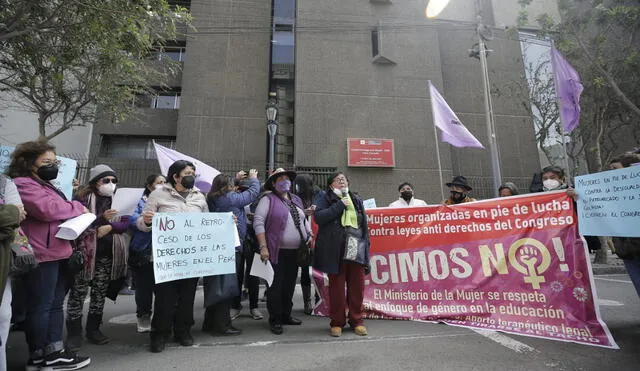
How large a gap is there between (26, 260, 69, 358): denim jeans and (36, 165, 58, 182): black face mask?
70cm

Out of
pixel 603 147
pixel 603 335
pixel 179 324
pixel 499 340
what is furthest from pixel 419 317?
pixel 603 147

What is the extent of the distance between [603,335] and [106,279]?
16.5ft

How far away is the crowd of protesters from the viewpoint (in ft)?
9.11

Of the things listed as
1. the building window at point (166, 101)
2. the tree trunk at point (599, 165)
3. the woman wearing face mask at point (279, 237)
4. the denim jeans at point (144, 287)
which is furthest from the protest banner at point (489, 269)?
the building window at point (166, 101)

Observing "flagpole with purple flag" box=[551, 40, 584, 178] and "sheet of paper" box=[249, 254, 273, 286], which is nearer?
"sheet of paper" box=[249, 254, 273, 286]

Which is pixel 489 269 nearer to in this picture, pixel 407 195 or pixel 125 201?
pixel 407 195

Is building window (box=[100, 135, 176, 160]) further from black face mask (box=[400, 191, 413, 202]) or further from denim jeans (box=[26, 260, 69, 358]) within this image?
denim jeans (box=[26, 260, 69, 358])

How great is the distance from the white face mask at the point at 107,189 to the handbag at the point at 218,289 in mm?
1401

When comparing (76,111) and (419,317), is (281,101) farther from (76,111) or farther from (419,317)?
(419,317)

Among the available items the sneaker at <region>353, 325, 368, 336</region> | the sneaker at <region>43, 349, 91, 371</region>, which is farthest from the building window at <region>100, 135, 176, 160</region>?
the sneaker at <region>353, 325, 368, 336</region>

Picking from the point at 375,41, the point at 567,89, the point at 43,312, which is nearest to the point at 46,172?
the point at 43,312

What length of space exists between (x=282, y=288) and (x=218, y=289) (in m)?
0.81

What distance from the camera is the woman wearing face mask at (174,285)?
11.1ft

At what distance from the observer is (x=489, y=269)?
4000mm
